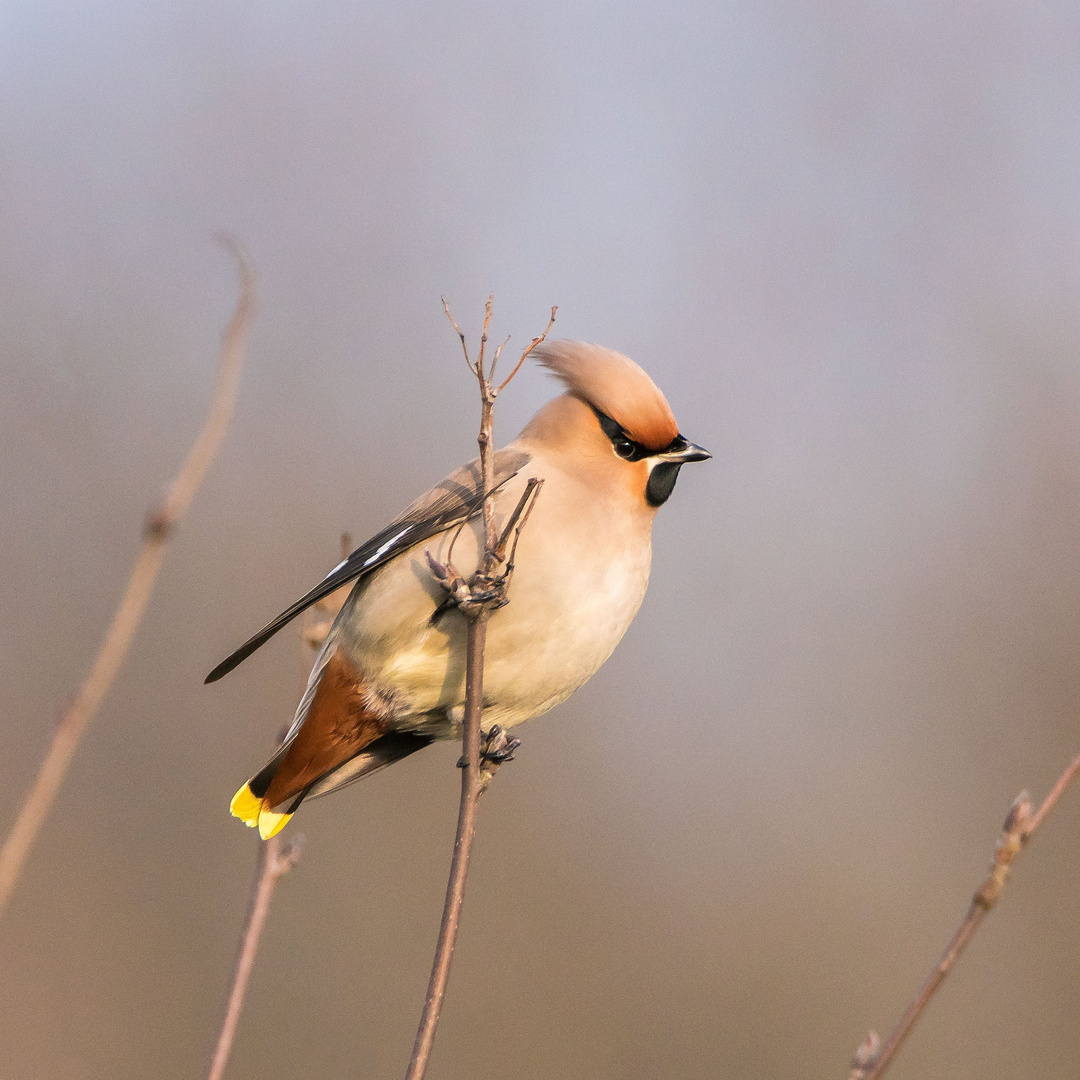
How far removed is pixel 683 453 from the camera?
305cm

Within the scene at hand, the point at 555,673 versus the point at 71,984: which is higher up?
the point at 555,673

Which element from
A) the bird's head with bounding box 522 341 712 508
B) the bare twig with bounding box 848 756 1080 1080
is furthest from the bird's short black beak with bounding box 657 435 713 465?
the bare twig with bounding box 848 756 1080 1080

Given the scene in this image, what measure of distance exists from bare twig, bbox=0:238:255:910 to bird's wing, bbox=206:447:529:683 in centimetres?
114

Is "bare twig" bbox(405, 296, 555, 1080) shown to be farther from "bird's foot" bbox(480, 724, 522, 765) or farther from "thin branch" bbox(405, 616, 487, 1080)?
"bird's foot" bbox(480, 724, 522, 765)

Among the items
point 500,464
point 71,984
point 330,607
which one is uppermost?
point 500,464

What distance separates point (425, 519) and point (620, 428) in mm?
543

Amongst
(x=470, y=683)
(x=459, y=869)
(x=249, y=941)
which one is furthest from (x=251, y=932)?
(x=470, y=683)

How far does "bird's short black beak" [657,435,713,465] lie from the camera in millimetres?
3035

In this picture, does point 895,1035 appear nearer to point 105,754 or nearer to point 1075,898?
point 105,754

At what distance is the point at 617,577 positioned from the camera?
9.41 feet

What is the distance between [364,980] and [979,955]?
3426 millimetres

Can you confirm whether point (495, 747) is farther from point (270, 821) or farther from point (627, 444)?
point (627, 444)

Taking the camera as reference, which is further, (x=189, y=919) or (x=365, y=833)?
(x=365, y=833)

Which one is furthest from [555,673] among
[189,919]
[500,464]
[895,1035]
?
[189,919]
